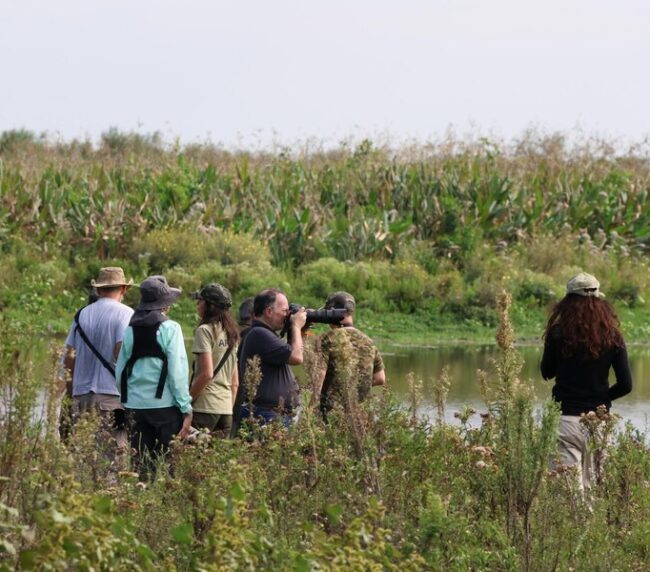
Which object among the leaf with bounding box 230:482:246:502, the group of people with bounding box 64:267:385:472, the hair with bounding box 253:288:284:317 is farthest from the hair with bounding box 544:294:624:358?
the leaf with bounding box 230:482:246:502

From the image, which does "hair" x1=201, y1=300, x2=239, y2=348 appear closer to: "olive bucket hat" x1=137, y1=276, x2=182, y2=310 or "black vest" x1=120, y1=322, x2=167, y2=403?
"olive bucket hat" x1=137, y1=276, x2=182, y2=310

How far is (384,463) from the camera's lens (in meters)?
6.65

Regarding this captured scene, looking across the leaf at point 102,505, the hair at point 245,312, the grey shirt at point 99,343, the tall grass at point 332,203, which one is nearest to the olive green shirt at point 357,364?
the hair at point 245,312

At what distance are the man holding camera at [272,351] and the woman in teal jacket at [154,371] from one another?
1.41 ft

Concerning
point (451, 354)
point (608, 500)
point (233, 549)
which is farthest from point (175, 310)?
point (233, 549)

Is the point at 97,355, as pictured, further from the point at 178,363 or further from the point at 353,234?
the point at 353,234

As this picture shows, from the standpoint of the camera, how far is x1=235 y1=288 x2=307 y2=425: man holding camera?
884cm

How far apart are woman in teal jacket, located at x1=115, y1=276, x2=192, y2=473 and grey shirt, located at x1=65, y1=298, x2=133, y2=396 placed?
353mm

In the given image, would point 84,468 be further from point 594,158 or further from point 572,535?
point 594,158

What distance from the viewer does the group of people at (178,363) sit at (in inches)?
339

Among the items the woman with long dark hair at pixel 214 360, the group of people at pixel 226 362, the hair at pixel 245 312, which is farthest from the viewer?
the hair at pixel 245 312

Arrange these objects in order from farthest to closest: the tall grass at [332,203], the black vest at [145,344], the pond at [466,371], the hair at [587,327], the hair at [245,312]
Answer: the tall grass at [332,203] → the pond at [466,371] → the hair at [245,312] → the black vest at [145,344] → the hair at [587,327]

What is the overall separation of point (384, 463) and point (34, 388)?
5.89 ft

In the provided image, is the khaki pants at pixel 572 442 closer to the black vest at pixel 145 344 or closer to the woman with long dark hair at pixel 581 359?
the woman with long dark hair at pixel 581 359
